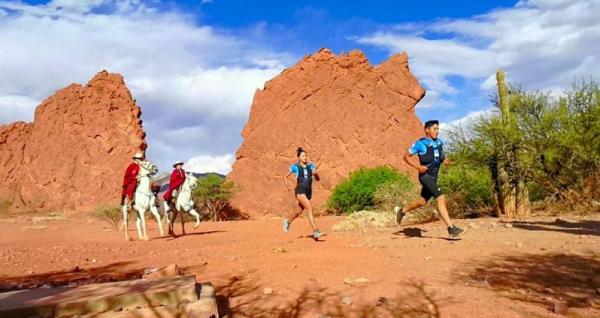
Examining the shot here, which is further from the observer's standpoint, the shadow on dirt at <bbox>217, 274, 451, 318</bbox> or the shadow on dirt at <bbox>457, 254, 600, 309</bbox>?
the shadow on dirt at <bbox>457, 254, 600, 309</bbox>

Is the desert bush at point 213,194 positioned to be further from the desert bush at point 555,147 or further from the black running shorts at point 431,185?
the black running shorts at point 431,185

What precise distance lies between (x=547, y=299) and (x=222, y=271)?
3761 millimetres

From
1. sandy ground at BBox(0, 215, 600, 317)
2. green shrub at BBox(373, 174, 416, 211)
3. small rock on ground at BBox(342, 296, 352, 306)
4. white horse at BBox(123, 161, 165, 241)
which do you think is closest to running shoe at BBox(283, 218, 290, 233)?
sandy ground at BBox(0, 215, 600, 317)

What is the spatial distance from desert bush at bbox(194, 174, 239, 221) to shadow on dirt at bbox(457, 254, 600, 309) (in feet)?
96.0

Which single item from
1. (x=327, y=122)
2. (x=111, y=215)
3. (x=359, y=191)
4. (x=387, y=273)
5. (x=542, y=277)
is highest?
(x=327, y=122)

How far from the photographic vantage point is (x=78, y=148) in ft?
143

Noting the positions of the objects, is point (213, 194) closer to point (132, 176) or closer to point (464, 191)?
point (464, 191)

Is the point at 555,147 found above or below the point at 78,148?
below

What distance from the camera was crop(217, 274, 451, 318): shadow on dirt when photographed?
446 cm

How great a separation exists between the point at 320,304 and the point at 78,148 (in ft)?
141

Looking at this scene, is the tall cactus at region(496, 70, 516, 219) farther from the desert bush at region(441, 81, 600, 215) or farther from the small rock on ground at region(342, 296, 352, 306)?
the small rock on ground at region(342, 296, 352, 306)

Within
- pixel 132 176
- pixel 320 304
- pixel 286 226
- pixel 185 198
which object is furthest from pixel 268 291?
pixel 185 198

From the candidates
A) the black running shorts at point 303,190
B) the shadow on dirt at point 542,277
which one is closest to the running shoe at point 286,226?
the black running shorts at point 303,190

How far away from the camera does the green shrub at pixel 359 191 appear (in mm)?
30945
